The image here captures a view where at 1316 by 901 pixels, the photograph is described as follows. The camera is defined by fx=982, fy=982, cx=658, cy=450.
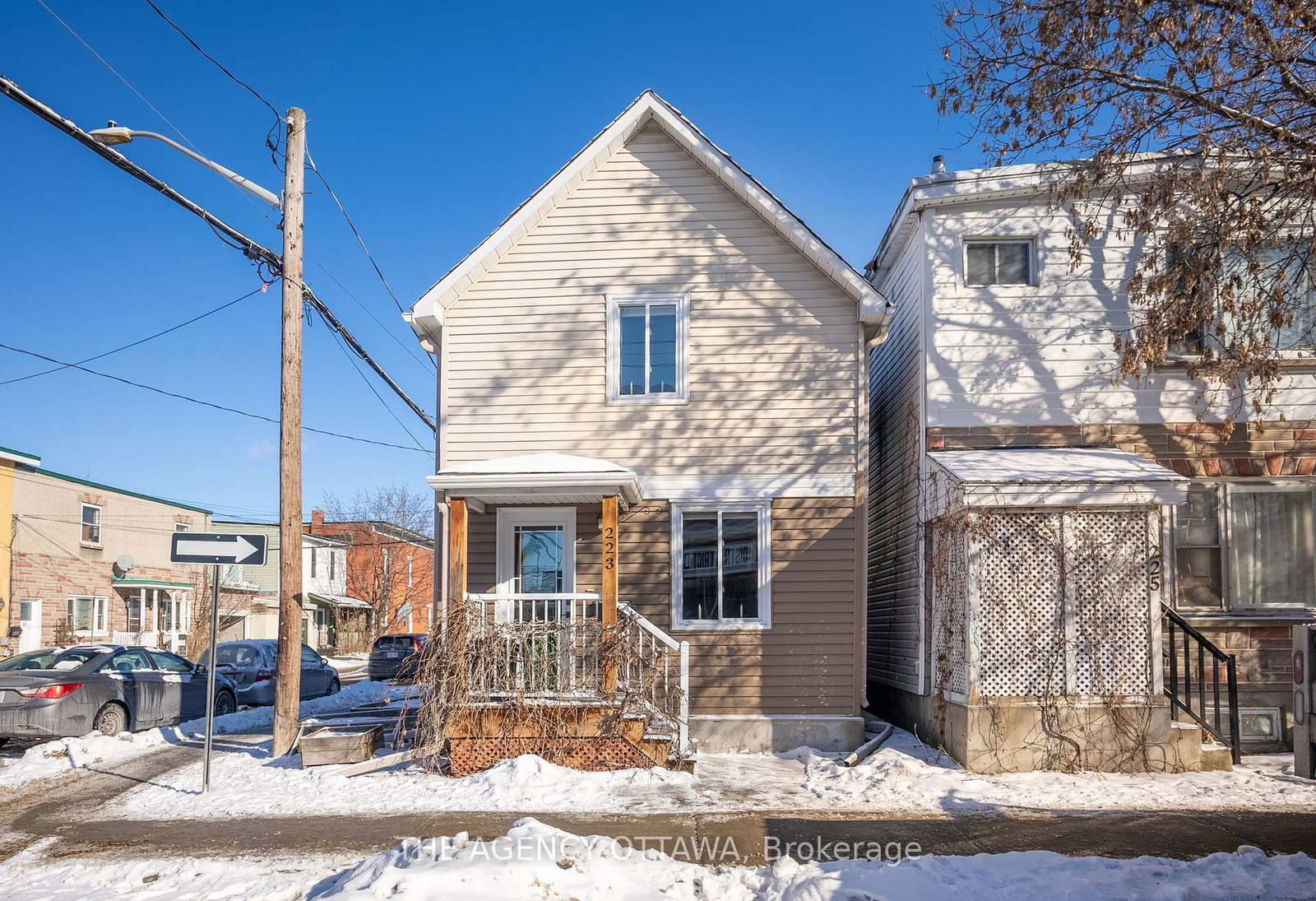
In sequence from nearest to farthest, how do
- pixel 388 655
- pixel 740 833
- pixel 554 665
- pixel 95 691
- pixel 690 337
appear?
pixel 740 833 → pixel 554 665 → pixel 690 337 → pixel 95 691 → pixel 388 655

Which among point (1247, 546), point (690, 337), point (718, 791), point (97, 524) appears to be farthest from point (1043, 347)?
point (97, 524)

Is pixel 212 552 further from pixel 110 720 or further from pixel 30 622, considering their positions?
pixel 30 622

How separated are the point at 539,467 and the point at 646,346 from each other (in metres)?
2.53

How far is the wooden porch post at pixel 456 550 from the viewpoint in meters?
10.9

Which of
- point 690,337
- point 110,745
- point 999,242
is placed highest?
point 999,242

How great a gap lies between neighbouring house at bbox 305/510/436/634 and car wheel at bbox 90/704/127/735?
2996cm

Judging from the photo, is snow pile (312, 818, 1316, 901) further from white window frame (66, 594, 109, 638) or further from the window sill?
white window frame (66, 594, 109, 638)

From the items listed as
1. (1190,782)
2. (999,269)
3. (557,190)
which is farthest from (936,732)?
(557,190)

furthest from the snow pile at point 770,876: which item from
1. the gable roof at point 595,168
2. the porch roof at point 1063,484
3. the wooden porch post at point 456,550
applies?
the gable roof at point 595,168

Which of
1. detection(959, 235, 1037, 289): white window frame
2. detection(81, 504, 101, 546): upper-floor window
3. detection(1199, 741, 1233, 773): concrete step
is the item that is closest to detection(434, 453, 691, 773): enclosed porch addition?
detection(959, 235, 1037, 289): white window frame

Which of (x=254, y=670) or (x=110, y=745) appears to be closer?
(x=110, y=745)

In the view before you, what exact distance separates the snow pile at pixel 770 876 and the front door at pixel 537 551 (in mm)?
5745

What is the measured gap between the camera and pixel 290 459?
11.5 meters

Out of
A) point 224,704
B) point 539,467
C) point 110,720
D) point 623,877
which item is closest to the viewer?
point 623,877
